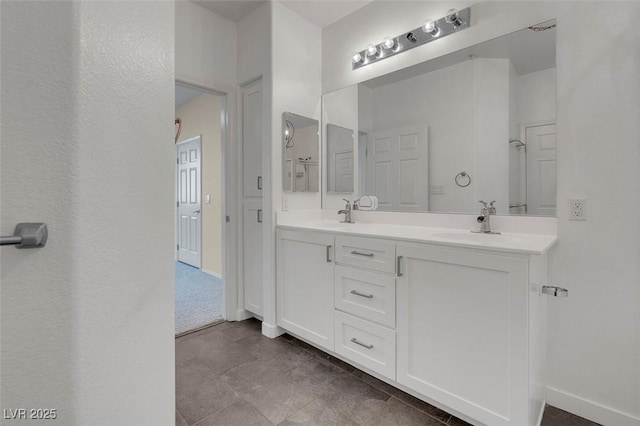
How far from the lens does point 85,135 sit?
0.74m

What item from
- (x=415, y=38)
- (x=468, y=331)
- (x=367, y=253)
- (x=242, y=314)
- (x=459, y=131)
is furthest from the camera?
(x=242, y=314)

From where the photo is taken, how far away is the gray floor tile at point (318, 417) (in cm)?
151

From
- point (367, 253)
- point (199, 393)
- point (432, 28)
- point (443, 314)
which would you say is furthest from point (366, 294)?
point (432, 28)

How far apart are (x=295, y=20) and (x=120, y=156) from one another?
234 cm

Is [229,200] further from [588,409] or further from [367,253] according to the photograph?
[588,409]

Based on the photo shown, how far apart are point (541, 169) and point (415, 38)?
1.24 meters

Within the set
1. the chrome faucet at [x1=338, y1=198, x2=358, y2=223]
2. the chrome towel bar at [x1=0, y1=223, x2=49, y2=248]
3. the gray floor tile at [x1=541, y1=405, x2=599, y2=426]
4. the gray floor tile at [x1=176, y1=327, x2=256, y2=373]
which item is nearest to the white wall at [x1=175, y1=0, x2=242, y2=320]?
the gray floor tile at [x1=176, y1=327, x2=256, y2=373]

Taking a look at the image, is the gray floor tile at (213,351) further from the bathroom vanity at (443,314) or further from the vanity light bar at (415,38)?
A: the vanity light bar at (415,38)

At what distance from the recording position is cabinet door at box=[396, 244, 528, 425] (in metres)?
1.29

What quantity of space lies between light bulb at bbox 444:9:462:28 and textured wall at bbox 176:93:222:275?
119 inches

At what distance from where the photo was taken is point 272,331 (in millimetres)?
2455

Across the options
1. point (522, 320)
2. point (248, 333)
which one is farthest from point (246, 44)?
point (522, 320)

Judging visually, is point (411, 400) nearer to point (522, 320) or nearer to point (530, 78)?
point (522, 320)

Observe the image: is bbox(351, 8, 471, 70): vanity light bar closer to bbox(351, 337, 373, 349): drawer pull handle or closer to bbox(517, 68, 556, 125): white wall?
bbox(517, 68, 556, 125): white wall
